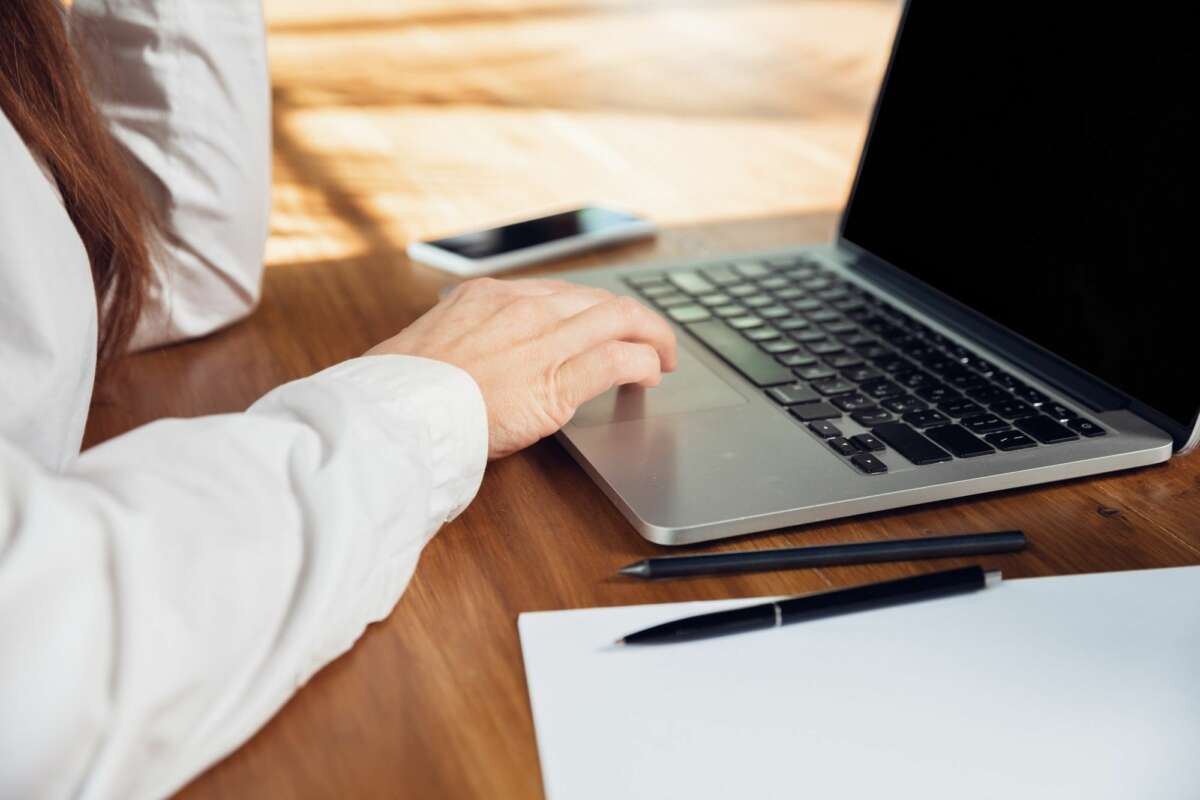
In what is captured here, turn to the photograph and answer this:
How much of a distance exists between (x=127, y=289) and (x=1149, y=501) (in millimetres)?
632

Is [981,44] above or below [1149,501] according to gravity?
above

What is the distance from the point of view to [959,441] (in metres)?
0.64

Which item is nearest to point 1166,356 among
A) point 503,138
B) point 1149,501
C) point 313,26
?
point 1149,501

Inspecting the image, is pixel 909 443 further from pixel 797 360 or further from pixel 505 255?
pixel 505 255

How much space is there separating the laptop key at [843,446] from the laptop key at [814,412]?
29 millimetres

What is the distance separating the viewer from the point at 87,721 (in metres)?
0.40

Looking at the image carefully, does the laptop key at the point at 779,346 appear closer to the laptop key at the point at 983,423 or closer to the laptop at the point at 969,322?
the laptop at the point at 969,322

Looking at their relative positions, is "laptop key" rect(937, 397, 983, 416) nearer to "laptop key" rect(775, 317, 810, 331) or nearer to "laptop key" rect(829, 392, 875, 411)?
"laptop key" rect(829, 392, 875, 411)

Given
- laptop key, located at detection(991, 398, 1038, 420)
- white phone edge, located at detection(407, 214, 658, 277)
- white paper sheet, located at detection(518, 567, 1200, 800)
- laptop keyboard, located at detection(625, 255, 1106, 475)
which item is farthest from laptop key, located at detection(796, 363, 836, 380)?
white phone edge, located at detection(407, 214, 658, 277)

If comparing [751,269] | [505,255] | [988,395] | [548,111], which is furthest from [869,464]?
[548,111]

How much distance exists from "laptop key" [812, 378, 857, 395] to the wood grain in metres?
0.11

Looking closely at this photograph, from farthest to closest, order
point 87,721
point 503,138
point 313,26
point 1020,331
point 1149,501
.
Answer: point 313,26 < point 503,138 < point 1020,331 < point 1149,501 < point 87,721

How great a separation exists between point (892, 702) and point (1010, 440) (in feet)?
0.75

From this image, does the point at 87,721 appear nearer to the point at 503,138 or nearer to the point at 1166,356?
the point at 1166,356
